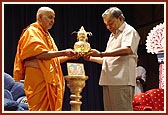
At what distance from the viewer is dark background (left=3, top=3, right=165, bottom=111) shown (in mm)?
6090

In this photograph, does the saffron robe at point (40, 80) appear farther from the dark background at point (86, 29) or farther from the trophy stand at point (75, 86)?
the dark background at point (86, 29)

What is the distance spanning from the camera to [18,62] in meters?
2.89

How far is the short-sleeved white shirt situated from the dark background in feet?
10.9

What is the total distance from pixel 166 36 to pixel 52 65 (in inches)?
31.7

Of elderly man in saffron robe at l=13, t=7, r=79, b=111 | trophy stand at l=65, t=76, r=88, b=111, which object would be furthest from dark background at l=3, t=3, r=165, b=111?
elderly man in saffron robe at l=13, t=7, r=79, b=111

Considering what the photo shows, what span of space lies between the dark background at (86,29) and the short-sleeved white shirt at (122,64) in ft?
10.9

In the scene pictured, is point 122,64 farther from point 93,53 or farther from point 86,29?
point 86,29

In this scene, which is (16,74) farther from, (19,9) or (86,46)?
(19,9)

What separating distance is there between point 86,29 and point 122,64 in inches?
144

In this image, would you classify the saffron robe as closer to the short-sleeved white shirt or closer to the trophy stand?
the trophy stand

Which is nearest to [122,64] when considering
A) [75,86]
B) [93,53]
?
[93,53]

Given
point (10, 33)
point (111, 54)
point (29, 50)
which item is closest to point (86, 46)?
point (111, 54)

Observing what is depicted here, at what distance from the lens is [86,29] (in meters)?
6.50

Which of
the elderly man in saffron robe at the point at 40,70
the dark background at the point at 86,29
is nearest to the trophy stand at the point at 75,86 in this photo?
the elderly man in saffron robe at the point at 40,70
